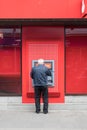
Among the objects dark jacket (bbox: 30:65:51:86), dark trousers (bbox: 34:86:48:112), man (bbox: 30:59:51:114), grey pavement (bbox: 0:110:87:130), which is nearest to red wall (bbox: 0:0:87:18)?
man (bbox: 30:59:51:114)

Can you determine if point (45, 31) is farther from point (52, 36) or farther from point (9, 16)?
point (9, 16)

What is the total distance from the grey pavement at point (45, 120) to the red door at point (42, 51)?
2.53ft

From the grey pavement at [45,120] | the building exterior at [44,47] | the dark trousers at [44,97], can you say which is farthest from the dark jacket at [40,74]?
the grey pavement at [45,120]

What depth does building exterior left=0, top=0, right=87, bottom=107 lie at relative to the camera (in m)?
12.8

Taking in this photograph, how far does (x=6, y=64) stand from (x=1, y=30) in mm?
1169

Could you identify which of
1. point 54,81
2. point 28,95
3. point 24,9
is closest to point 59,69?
point 54,81

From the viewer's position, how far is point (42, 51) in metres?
13.0

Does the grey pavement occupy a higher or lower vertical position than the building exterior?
lower

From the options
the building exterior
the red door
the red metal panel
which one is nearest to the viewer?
the building exterior

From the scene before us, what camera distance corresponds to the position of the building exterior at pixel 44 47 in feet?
42.1

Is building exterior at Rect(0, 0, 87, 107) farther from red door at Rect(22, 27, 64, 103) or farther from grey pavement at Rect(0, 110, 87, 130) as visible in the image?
grey pavement at Rect(0, 110, 87, 130)

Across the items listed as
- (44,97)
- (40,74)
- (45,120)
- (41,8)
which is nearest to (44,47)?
(40,74)

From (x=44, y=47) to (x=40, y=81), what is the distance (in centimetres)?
132

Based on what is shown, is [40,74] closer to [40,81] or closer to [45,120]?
[40,81]
